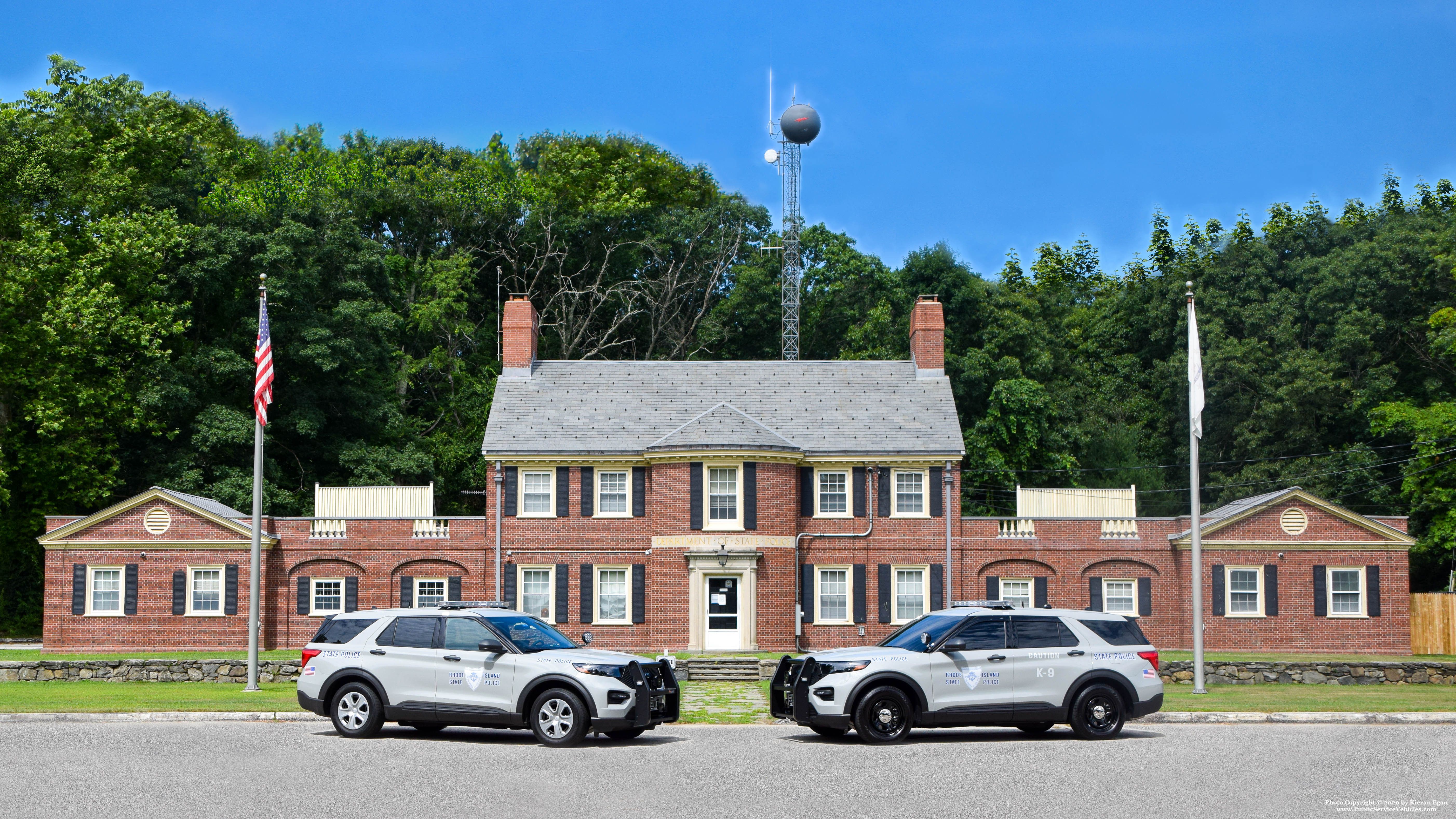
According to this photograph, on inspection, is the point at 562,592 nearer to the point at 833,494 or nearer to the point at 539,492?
the point at 539,492

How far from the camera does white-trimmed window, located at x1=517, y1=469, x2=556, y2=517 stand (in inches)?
1538

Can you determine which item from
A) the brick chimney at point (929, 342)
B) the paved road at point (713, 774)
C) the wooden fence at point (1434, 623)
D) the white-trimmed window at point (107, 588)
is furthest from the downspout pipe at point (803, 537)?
the paved road at point (713, 774)

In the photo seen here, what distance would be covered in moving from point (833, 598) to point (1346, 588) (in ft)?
46.6

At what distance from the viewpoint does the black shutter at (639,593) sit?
1507 inches

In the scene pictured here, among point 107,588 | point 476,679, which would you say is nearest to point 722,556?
point 107,588

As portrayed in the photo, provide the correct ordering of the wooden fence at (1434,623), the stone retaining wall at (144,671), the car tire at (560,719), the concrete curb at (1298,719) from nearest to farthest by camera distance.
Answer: the car tire at (560,719) < the concrete curb at (1298,719) < the stone retaining wall at (144,671) < the wooden fence at (1434,623)

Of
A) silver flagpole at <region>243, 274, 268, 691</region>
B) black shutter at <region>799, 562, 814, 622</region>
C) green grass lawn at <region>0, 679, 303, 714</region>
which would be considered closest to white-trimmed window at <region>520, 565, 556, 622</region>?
black shutter at <region>799, 562, 814, 622</region>

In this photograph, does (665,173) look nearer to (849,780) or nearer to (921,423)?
(921,423)

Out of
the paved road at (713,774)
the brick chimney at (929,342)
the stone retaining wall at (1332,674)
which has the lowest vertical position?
the stone retaining wall at (1332,674)

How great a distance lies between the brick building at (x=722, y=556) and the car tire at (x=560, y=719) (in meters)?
20.8

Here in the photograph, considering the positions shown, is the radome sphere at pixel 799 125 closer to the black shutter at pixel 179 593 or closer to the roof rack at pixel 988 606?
the black shutter at pixel 179 593

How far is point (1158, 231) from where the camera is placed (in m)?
71.1

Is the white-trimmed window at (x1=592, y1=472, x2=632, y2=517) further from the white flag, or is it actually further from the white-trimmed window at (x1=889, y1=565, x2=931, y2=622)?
the white flag

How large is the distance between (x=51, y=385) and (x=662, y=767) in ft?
116
